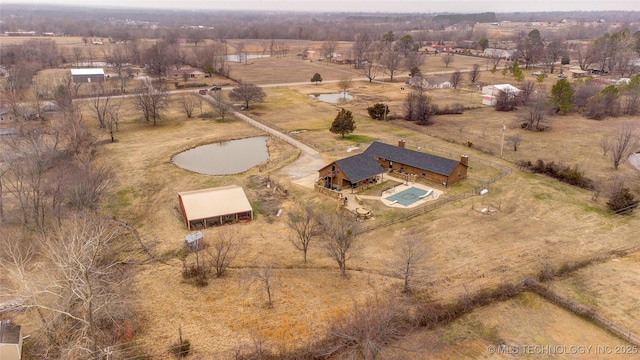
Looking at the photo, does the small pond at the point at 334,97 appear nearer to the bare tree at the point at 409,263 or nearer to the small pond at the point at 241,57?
the bare tree at the point at 409,263

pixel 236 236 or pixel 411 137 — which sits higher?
pixel 411 137

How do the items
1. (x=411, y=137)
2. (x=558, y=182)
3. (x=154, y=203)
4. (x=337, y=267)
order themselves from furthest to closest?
(x=411, y=137) < (x=558, y=182) < (x=154, y=203) < (x=337, y=267)

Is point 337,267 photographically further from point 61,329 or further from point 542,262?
point 61,329

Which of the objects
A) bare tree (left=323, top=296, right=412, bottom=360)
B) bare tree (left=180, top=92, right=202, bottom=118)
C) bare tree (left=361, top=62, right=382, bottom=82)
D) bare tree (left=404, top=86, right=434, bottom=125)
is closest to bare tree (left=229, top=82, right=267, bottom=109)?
bare tree (left=180, top=92, right=202, bottom=118)

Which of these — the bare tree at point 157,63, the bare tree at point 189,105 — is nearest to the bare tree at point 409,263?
the bare tree at point 189,105

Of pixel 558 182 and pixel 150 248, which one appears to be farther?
pixel 558 182

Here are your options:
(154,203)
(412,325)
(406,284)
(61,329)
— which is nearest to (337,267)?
(406,284)

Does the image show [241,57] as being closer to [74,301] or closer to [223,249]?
[223,249]

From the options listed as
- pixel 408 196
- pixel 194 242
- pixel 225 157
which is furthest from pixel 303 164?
pixel 194 242
